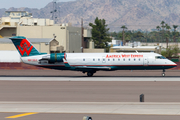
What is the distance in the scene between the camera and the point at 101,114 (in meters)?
15.0

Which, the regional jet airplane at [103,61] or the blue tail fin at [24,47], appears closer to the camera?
the regional jet airplane at [103,61]

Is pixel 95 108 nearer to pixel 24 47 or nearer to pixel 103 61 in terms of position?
pixel 103 61

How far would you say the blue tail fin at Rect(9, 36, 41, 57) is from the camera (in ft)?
141

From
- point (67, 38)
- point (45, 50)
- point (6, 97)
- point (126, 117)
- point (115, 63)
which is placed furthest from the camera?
point (67, 38)

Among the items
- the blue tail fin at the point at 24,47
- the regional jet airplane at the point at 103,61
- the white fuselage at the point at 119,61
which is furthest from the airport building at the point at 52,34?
the white fuselage at the point at 119,61

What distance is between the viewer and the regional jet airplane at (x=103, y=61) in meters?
40.5

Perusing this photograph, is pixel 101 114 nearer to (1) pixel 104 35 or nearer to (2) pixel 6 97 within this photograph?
(2) pixel 6 97

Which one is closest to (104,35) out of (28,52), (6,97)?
(28,52)

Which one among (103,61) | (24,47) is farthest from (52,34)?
(103,61)

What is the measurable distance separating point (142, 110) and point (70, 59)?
85.8 ft

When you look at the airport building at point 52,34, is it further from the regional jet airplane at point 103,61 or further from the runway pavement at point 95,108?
the runway pavement at point 95,108

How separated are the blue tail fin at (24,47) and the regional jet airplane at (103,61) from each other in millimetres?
588

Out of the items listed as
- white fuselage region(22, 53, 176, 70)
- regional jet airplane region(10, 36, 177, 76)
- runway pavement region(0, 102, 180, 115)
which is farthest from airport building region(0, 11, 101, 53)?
runway pavement region(0, 102, 180, 115)

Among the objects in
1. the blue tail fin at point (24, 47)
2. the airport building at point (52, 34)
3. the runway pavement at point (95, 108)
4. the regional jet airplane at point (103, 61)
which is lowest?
the runway pavement at point (95, 108)
